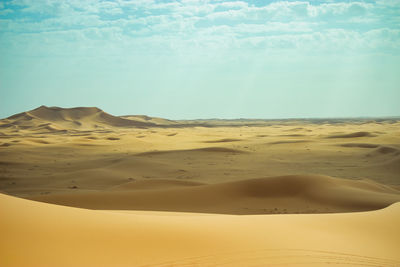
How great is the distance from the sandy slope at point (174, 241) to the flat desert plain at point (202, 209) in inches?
0.6

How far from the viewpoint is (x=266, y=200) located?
38.4ft

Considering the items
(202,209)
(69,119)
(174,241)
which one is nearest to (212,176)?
(202,209)

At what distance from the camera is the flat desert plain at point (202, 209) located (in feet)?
15.6

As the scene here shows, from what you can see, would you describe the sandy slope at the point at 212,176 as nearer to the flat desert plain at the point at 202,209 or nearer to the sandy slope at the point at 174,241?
the flat desert plain at the point at 202,209

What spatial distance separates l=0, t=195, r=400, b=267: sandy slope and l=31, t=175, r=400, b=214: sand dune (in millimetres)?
4034

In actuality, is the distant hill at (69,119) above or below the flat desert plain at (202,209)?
above

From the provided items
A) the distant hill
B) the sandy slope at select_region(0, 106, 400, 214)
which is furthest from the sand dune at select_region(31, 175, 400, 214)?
the distant hill

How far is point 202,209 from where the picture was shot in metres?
10.8

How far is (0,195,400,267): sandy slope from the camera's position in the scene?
4.43 m

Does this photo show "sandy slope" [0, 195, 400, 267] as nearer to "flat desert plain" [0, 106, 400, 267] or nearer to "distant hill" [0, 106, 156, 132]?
"flat desert plain" [0, 106, 400, 267]

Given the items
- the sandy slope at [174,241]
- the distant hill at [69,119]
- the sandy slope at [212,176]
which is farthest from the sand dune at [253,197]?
the distant hill at [69,119]

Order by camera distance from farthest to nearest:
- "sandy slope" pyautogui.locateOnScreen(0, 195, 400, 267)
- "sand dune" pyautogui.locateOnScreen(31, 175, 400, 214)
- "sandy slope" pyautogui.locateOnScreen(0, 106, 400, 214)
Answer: "sandy slope" pyautogui.locateOnScreen(0, 106, 400, 214) → "sand dune" pyautogui.locateOnScreen(31, 175, 400, 214) → "sandy slope" pyautogui.locateOnScreen(0, 195, 400, 267)

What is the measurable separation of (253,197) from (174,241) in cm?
715

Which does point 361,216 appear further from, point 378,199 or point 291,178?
point 291,178
